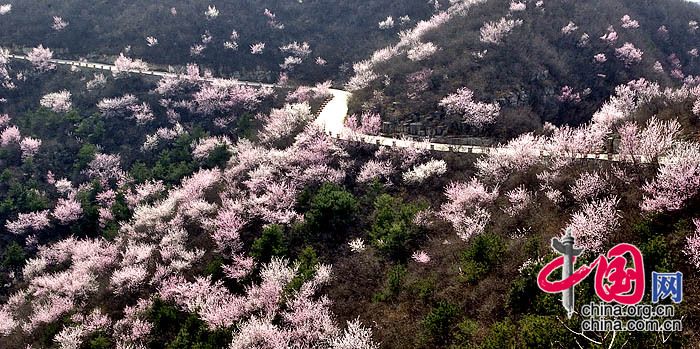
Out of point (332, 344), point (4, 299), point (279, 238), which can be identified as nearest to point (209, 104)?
point (4, 299)

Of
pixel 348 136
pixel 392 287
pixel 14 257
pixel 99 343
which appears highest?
pixel 348 136

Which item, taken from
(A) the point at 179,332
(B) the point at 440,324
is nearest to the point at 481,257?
(B) the point at 440,324

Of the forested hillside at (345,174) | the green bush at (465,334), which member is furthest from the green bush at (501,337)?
the green bush at (465,334)

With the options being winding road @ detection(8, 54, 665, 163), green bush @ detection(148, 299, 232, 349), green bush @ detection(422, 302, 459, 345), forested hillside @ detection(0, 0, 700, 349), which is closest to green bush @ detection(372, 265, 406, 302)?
forested hillside @ detection(0, 0, 700, 349)

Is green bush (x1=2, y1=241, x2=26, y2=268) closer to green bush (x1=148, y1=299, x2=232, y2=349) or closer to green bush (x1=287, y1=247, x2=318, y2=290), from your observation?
green bush (x1=148, y1=299, x2=232, y2=349)

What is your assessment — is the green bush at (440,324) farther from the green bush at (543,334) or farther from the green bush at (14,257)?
the green bush at (14,257)

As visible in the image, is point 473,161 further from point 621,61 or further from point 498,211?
point 621,61

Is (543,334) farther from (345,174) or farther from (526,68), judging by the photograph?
(526,68)
